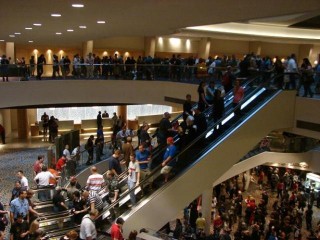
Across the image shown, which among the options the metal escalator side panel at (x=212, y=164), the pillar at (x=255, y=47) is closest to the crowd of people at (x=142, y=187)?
the metal escalator side panel at (x=212, y=164)

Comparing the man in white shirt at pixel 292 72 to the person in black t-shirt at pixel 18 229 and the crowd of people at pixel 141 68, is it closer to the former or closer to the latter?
the crowd of people at pixel 141 68

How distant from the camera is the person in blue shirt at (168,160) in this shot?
9.88 meters

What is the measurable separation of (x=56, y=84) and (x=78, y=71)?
4.39 ft

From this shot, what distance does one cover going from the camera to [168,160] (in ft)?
32.3

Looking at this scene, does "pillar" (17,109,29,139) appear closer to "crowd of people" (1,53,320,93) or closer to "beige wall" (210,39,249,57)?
"crowd of people" (1,53,320,93)

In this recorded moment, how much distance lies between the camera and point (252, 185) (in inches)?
906

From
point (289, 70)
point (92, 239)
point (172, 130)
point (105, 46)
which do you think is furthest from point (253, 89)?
point (105, 46)

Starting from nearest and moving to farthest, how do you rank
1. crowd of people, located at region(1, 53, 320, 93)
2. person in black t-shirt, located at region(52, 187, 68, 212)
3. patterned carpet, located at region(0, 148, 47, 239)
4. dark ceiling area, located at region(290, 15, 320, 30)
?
person in black t-shirt, located at region(52, 187, 68, 212)
patterned carpet, located at region(0, 148, 47, 239)
crowd of people, located at region(1, 53, 320, 93)
dark ceiling area, located at region(290, 15, 320, 30)

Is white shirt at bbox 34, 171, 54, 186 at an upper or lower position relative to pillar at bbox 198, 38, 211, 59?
lower

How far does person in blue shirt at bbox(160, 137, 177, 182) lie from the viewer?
988 centimetres

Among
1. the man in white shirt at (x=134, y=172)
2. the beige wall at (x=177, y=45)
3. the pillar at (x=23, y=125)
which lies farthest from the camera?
the beige wall at (x=177, y=45)

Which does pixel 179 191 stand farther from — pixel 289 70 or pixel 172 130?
pixel 289 70

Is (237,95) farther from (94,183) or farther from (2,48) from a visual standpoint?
(2,48)

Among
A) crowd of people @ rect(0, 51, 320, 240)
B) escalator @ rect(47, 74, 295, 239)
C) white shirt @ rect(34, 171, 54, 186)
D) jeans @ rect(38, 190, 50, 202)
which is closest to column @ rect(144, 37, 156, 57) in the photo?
crowd of people @ rect(0, 51, 320, 240)
